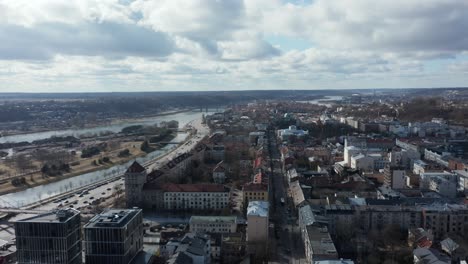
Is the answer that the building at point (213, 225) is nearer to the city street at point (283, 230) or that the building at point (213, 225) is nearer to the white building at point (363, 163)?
the city street at point (283, 230)

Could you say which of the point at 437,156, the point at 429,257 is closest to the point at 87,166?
the point at 437,156

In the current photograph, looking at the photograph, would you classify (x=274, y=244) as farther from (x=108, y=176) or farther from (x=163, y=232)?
(x=108, y=176)

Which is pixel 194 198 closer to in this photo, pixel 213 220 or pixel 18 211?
pixel 213 220

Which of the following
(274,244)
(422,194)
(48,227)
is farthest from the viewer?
(422,194)

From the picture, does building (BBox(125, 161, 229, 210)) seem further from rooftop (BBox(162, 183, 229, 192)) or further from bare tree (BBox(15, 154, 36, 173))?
bare tree (BBox(15, 154, 36, 173))

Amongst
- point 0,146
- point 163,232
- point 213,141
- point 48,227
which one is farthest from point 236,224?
point 0,146
